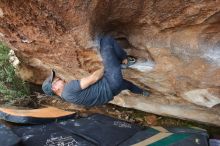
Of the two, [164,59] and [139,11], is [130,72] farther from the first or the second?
[139,11]

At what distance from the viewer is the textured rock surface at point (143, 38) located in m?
2.62

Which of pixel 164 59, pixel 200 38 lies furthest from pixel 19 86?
pixel 200 38

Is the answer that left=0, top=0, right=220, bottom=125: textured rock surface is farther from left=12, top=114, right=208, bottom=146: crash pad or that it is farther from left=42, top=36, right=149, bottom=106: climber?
left=12, top=114, right=208, bottom=146: crash pad

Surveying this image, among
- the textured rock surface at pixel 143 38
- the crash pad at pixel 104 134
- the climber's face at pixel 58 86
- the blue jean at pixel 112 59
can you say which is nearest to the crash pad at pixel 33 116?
the crash pad at pixel 104 134

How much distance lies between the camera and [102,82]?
2943 millimetres

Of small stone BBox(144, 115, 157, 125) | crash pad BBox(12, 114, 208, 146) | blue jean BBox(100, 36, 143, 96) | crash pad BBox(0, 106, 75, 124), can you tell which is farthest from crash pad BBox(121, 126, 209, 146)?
crash pad BBox(0, 106, 75, 124)

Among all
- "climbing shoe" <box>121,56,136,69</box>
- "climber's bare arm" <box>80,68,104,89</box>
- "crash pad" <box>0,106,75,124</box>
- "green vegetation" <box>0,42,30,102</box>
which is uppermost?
"climbing shoe" <box>121,56,136,69</box>

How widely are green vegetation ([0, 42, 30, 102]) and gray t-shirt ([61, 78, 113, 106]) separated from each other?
193 centimetres

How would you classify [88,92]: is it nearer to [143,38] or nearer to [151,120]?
[143,38]

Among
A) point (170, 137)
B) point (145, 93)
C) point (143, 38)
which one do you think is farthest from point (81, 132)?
point (143, 38)

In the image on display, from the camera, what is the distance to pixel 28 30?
3.17 meters

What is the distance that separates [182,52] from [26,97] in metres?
2.73

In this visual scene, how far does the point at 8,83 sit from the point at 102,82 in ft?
8.19

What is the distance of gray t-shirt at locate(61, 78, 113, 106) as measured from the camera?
2.96m
